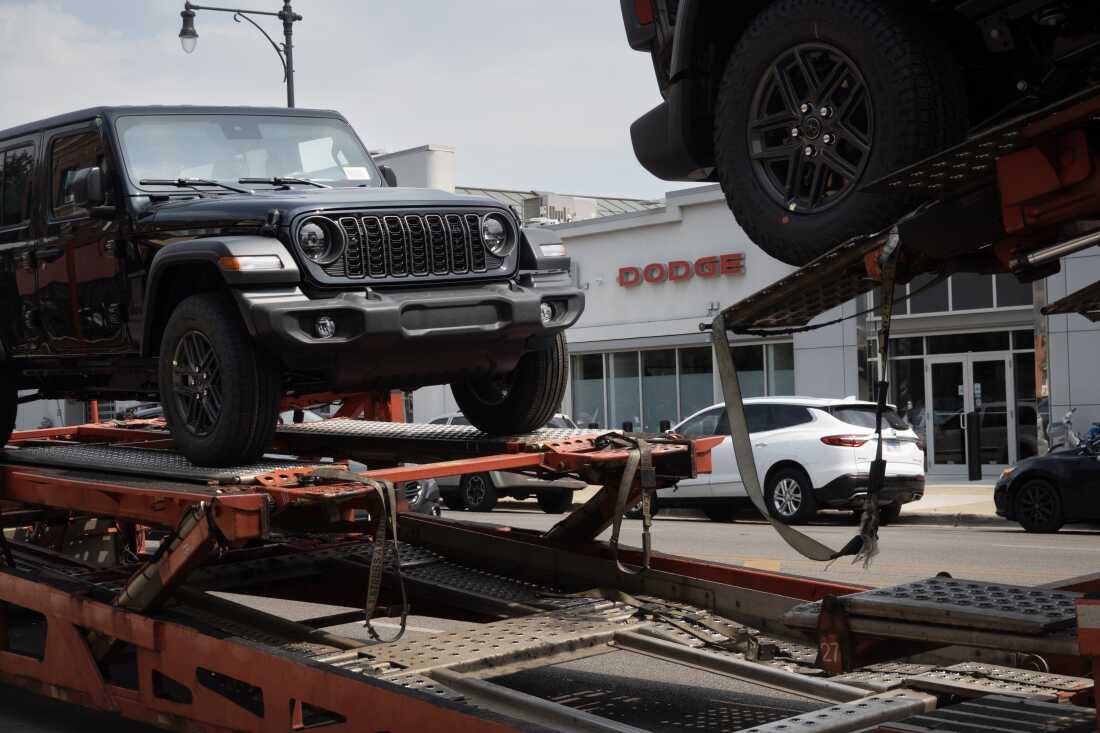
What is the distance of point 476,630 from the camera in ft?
17.6

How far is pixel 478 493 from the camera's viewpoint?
1859 cm

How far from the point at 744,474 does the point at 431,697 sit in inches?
47.7

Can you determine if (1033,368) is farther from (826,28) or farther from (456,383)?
(826,28)

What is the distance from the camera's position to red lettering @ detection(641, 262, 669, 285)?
27219 millimetres

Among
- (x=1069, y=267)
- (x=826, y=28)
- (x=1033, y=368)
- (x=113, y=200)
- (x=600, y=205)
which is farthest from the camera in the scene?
(x=600, y=205)

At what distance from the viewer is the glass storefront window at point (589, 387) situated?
29281mm

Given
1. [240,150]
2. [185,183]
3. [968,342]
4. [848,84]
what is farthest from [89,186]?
[968,342]

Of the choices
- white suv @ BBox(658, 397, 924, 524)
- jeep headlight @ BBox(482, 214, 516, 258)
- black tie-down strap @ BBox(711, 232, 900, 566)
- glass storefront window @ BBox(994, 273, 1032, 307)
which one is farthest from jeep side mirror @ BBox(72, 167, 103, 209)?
glass storefront window @ BBox(994, 273, 1032, 307)

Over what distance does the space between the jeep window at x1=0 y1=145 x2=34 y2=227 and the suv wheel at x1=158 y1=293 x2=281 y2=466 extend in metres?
1.78

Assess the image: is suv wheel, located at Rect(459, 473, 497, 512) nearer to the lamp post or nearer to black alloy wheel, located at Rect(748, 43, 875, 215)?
the lamp post

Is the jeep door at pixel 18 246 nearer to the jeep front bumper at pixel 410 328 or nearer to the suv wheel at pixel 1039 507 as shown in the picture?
the jeep front bumper at pixel 410 328

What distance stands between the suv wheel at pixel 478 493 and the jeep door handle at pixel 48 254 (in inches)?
450

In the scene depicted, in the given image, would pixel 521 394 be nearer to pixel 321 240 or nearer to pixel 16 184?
pixel 321 240

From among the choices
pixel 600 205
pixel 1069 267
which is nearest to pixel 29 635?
pixel 1069 267
